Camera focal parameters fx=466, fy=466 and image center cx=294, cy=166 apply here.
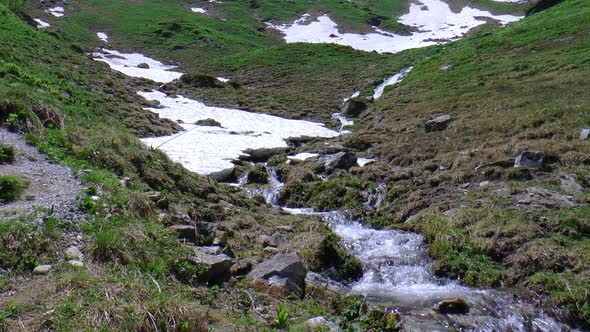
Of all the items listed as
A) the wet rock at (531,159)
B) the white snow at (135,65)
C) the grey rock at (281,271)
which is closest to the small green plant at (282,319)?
the grey rock at (281,271)

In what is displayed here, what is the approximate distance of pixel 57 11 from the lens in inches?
3078

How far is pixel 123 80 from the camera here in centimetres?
3828

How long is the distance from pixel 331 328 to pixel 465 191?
9585mm

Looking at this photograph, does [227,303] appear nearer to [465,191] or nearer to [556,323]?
[556,323]

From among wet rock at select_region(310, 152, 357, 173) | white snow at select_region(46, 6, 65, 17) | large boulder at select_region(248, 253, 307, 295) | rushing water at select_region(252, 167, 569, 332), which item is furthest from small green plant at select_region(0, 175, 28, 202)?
white snow at select_region(46, 6, 65, 17)

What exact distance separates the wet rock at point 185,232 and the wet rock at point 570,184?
10.8 m

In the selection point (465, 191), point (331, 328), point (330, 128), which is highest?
point (331, 328)

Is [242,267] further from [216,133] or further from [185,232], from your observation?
[216,133]

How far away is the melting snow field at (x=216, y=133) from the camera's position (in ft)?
69.7

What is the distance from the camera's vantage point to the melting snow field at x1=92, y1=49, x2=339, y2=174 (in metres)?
21.2

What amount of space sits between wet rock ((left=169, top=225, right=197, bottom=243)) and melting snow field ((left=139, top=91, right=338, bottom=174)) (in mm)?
9353

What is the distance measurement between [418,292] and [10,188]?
8.50m

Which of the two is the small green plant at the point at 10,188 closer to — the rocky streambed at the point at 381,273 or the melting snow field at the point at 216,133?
the rocky streambed at the point at 381,273

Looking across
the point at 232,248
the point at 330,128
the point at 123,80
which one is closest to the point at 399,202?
the point at 232,248
